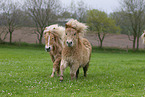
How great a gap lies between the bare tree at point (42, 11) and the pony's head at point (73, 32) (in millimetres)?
32187

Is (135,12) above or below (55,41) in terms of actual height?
above

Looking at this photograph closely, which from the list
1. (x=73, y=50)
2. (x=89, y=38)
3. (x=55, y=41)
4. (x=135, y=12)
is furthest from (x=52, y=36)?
(x=89, y=38)

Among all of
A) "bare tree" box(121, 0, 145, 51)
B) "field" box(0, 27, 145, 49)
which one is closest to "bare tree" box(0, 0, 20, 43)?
"field" box(0, 27, 145, 49)

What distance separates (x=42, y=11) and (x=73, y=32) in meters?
34.4

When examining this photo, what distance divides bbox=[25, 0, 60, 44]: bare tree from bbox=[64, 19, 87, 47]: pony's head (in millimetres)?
32187

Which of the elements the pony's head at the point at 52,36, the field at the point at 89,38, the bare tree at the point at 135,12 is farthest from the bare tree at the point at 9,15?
the pony's head at the point at 52,36

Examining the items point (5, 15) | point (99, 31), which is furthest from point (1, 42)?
point (99, 31)

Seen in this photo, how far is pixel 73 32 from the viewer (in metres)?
7.48

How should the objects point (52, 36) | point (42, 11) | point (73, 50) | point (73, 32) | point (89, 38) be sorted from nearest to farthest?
point (73, 32)
point (73, 50)
point (52, 36)
point (42, 11)
point (89, 38)

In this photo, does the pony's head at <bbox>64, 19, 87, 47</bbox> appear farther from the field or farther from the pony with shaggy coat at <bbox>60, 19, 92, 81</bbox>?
the field

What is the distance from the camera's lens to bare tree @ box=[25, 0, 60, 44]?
3978cm

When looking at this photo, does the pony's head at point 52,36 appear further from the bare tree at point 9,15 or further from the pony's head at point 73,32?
the bare tree at point 9,15

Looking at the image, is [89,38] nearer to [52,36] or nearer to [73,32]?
[52,36]

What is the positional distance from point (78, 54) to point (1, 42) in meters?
34.2
